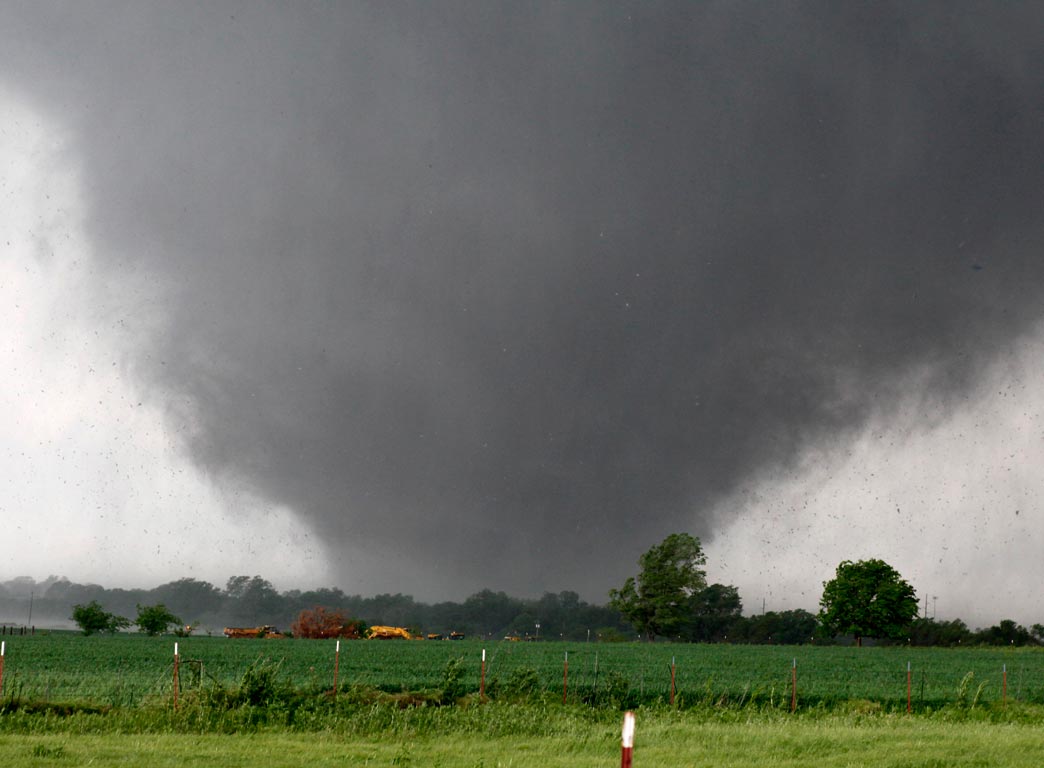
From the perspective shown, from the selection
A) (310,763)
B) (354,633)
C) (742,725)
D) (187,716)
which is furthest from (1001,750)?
(354,633)

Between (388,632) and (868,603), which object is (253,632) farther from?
(868,603)

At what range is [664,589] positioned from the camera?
12519 centimetres

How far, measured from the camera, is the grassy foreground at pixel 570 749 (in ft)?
58.6

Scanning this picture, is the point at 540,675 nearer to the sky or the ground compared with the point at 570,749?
nearer to the ground

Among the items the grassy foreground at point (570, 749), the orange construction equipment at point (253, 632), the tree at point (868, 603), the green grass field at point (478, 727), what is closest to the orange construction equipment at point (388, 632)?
the orange construction equipment at point (253, 632)

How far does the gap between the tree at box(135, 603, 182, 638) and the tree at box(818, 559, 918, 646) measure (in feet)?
261

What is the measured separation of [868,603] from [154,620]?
8519 cm

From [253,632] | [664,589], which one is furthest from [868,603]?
[253,632]

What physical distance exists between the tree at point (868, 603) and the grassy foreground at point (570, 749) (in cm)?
10550

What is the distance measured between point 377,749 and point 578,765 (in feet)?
14.1

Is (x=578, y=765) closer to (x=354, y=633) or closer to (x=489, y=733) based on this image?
(x=489, y=733)

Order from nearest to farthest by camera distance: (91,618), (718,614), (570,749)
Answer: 1. (570,749)
2. (91,618)
3. (718,614)

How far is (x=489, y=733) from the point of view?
2236 centimetres

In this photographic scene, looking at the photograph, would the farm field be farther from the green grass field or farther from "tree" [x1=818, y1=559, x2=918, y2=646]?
"tree" [x1=818, y1=559, x2=918, y2=646]
